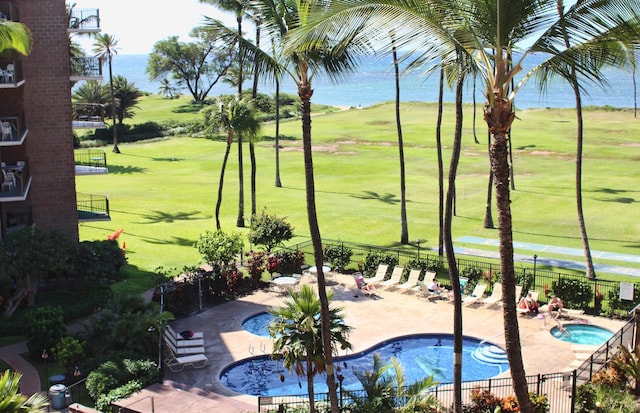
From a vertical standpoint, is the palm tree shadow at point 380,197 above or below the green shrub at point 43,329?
above

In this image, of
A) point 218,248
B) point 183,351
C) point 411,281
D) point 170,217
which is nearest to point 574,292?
point 411,281

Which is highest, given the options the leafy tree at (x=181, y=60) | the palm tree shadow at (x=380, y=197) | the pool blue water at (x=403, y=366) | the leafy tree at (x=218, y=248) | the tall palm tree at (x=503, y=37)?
the leafy tree at (x=181, y=60)

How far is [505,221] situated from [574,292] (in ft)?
59.2

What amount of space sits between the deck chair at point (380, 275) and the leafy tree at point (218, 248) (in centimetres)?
575

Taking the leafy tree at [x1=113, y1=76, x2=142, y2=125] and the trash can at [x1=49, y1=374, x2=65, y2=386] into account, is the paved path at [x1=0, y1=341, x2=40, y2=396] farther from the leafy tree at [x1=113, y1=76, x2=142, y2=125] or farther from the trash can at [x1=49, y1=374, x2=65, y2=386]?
the leafy tree at [x1=113, y1=76, x2=142, y2=125]

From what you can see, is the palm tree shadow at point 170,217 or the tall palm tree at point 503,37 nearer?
the tall palm tree at point 503,37

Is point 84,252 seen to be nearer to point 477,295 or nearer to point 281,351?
point 281,351

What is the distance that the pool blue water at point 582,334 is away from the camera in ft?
86.5

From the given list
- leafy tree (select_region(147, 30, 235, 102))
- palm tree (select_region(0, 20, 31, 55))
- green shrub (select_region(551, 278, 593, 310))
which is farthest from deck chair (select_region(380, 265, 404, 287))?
leafy tree (select_region(147, 30, 235, 102))

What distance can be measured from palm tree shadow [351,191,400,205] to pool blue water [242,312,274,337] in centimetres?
2281

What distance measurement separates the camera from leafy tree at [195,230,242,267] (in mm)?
31016

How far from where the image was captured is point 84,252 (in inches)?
1129

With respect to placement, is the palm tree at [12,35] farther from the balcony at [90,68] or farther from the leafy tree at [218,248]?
Answer: the leafy tree at [218,248]

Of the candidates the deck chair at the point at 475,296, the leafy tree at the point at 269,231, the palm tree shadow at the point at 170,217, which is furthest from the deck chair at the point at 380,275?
the palm tree shadow at the point at 170,217
